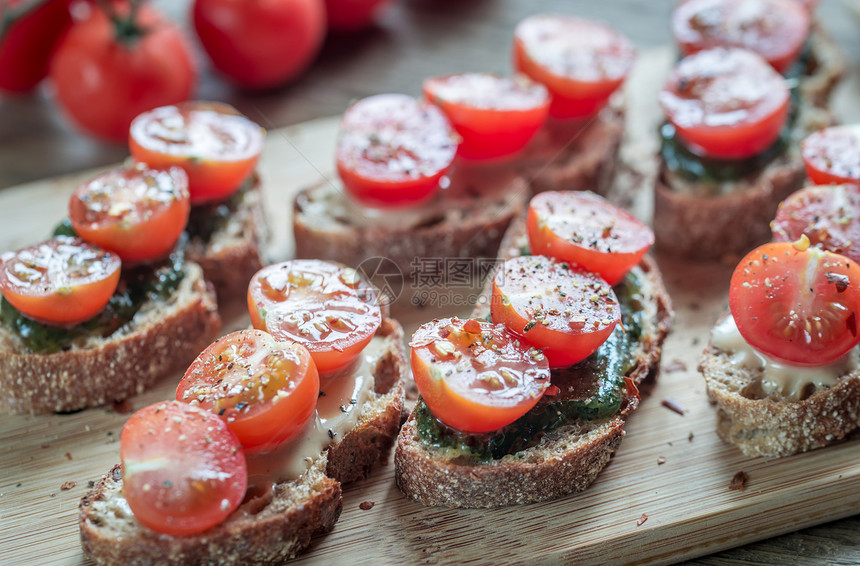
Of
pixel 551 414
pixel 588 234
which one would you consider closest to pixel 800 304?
pixel 588 234

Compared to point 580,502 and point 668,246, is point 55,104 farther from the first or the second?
point 580,502

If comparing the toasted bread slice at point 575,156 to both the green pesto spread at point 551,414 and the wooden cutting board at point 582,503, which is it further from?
the green pesto spread at point 551,414

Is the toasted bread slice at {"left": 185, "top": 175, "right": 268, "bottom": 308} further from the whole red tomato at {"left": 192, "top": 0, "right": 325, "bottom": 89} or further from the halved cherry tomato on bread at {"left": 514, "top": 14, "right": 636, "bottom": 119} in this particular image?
the halved cherry tomato on bread at {"left": 514, "top": 14, "right": 636, "bottom": 119}

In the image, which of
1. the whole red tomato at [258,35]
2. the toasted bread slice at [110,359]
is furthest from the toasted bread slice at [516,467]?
the whole red tomato at [258,35]

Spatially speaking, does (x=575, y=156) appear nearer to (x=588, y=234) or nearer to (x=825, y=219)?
(x=588, y=234)

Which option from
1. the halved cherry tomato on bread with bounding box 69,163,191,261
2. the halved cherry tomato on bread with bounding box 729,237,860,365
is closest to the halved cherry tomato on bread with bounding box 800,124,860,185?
the halved cherry tomato on bread with bounding box 729,237,860,365

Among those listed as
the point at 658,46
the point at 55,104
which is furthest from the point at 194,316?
the point at 658,46
